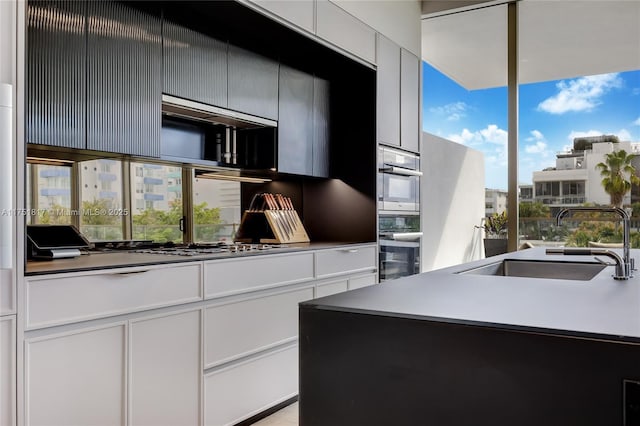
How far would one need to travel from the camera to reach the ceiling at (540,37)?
434cm

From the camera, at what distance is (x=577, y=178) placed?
4.35m

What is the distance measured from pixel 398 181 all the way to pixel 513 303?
286 cm

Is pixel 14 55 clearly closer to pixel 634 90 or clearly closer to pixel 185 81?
pixel 185 81

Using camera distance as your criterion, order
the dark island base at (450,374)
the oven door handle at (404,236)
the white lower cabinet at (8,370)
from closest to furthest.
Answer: the dark island base at (450,374) < the white lower cabinet at (8,370) < the oven door handle at (404,236)

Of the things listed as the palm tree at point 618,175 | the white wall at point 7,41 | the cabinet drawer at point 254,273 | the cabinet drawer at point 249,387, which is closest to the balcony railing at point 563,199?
the palm tree at point 618,175

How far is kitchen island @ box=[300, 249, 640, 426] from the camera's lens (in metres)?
0.99

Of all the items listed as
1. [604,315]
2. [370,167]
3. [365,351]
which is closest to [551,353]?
[604,315]

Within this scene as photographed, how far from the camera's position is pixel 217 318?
2.41m

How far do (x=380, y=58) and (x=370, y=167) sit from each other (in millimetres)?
813

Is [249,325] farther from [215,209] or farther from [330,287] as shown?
[215,209]

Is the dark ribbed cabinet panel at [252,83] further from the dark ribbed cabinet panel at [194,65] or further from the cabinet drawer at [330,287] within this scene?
the cabinet drawer at [330,287]

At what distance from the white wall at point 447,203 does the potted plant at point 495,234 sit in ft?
0.79

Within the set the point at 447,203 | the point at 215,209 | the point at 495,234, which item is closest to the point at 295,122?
the point at 215,209

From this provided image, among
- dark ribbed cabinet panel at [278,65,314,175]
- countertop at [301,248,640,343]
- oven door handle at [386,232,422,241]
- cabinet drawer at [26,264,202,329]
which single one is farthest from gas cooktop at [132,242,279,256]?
oven door handle at [386,232,422,241]
